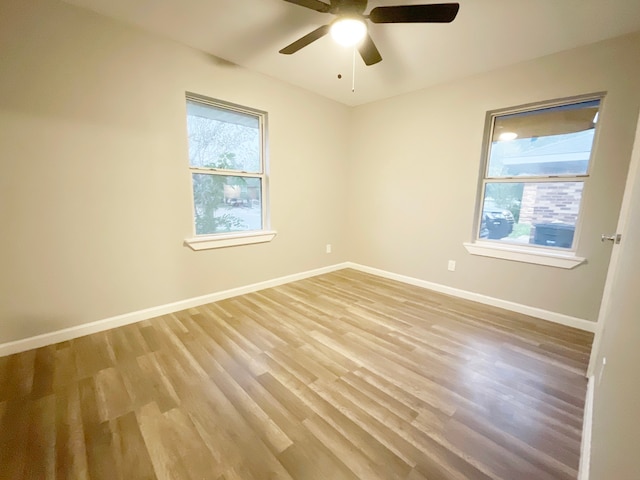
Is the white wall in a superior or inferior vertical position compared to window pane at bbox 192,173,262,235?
inferior

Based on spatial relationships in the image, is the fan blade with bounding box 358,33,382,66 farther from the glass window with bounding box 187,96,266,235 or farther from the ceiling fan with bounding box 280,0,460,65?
the glass window with bounding box 187,96,266,235

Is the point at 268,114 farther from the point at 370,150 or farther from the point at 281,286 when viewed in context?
the point at 281,286

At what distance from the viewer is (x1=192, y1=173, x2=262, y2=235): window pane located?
2.85m

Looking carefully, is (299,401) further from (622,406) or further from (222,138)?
(222,138)

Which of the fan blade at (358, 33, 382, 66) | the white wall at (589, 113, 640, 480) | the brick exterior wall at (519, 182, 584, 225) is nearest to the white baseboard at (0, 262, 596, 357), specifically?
the brick exterior wall at (519, 182, 584, 225)

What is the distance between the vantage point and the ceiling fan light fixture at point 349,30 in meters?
1.75

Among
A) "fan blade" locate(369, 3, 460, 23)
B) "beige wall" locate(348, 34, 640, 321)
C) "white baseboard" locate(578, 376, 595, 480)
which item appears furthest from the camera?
"beige wall" locate(348, 34, 640, 321)

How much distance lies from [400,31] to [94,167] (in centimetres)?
272

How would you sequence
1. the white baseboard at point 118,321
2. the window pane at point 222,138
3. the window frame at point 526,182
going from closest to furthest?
the white baseboard at point 118,321
the window frame at point 526,182
the window pane at point 222,138

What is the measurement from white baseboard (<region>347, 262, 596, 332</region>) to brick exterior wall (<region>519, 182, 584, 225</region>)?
2.97 ft

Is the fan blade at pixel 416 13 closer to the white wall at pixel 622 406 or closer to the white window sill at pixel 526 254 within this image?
the white wall at pixel 622 406

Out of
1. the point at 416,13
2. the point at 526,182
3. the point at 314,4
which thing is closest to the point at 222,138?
the point at 314,4

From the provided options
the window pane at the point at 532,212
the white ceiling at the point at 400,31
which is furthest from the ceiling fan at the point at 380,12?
the window pane at the point at 532,212

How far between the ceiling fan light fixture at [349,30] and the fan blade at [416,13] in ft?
0.34
